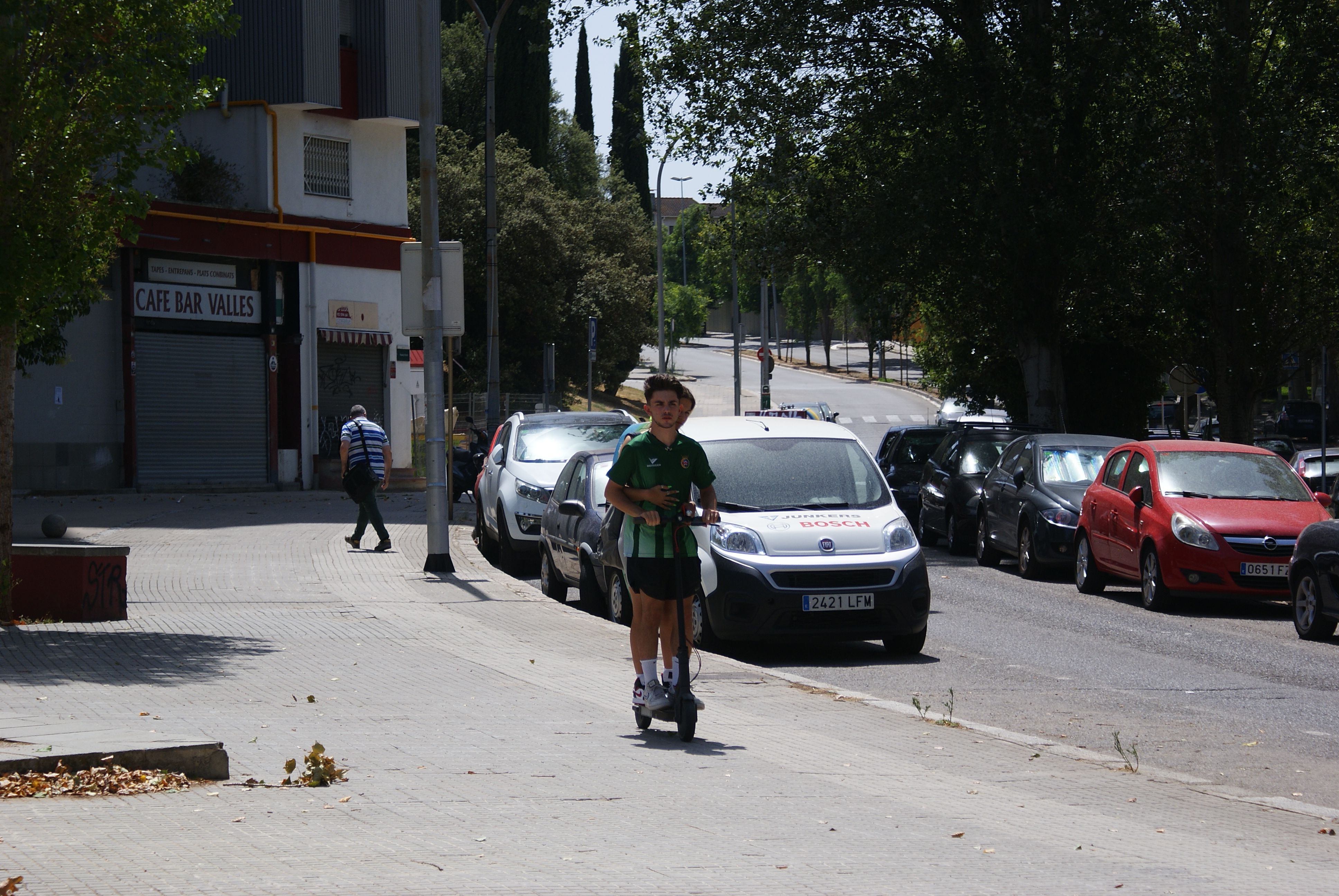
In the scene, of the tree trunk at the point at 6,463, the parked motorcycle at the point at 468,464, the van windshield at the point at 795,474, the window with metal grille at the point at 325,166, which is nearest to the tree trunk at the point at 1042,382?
the parked motorcycle at the point at 468,464

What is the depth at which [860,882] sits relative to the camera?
525 cm

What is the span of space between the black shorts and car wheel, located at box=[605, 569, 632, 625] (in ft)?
15.3

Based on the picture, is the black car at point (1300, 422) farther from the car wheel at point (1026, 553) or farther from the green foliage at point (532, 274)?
the car wheel at point (1026, 553)

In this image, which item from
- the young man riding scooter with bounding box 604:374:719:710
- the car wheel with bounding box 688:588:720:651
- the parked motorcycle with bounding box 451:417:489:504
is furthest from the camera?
the parked motorcycle with bounding box 451:417:489:504

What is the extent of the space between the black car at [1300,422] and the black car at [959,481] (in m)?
36.1

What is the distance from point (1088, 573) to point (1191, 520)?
7.05ft

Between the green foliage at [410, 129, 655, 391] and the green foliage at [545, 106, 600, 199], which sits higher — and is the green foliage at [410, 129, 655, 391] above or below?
below

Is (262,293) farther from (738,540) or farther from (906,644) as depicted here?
(906,644)

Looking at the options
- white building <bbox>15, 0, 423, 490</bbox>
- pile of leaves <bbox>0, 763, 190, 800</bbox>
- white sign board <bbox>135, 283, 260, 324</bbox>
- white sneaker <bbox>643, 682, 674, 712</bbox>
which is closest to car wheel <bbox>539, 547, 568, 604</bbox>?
white sneaker <bbox>643, 682, 674, 712</bbox>

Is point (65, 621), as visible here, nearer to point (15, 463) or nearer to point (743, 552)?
point (743, 552)

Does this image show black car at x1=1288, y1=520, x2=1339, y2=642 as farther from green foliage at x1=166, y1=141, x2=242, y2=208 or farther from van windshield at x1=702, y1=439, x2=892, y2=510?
green foliage at x1=166, y1=141, x2=242, y2=208

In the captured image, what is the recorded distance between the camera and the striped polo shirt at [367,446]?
63.4 feet

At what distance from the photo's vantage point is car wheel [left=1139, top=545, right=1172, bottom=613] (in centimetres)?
1527

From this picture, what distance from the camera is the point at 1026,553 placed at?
1870cm
